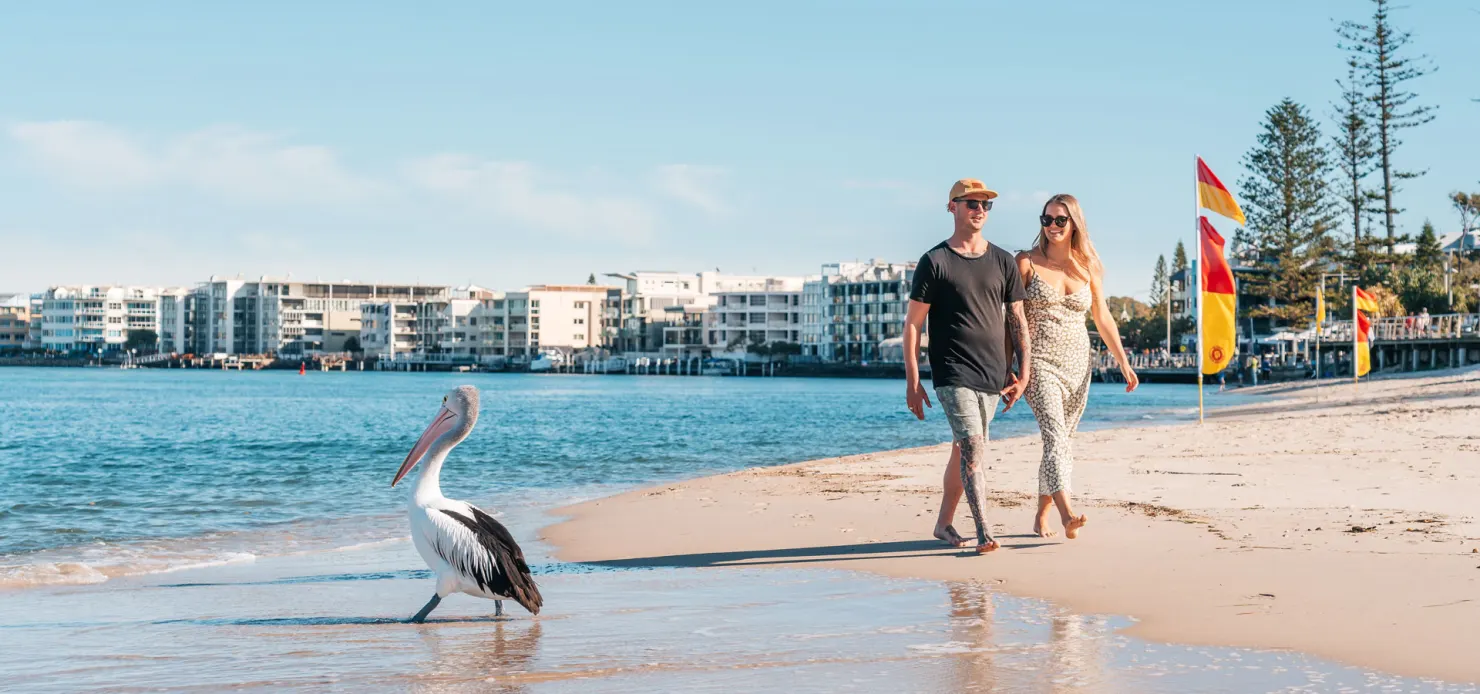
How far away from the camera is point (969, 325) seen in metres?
6.65

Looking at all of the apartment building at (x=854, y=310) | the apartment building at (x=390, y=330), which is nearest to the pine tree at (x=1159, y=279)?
the apartment building at (x=854, y=310)

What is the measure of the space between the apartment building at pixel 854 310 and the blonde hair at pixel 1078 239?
124m

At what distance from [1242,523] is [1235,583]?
2.12 meters

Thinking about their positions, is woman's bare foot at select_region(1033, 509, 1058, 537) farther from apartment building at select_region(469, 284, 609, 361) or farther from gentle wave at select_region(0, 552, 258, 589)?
apartment building at select_region(469, 284, 609, 361)

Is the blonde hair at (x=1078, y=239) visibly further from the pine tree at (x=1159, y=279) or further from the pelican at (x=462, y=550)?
the pine tree at (x=1159, y=279)

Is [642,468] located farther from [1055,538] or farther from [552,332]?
[552,332]

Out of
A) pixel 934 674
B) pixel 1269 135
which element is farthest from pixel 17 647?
pixel 1269 135

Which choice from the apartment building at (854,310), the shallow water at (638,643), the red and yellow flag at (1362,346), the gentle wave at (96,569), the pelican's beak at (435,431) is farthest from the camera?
the apartment building at (854,310)

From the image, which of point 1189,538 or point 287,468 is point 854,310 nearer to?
point 287,468

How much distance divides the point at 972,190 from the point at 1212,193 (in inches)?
517

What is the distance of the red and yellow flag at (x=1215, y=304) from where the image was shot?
16969mm

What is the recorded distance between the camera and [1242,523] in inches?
303

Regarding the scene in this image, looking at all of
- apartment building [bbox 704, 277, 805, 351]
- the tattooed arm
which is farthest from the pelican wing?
apartment building [bbox 704, 277, 805, 351]

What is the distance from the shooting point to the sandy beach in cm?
490
